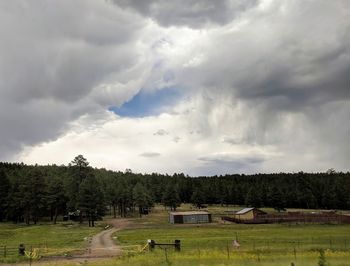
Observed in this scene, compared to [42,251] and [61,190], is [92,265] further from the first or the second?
[61,190]

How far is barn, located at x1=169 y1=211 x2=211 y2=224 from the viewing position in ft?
436

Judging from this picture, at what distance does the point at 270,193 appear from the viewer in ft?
549

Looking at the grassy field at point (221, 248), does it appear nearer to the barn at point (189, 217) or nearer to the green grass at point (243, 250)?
the green grass at point (243, 250)

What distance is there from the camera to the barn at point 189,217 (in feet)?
436

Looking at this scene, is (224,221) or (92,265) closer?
(92,265)

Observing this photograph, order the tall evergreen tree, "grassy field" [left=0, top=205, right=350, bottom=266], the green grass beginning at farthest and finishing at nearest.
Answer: the tall evergreen tree < "grassy field" [left=0, top=205, right=350, bottom=266] < the green grass

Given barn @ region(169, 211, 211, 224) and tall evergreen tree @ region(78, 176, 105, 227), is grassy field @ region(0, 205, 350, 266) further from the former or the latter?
barn @ region(169, 211, 211, 224)

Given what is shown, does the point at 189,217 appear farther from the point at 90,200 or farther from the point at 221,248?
the point at 221,248

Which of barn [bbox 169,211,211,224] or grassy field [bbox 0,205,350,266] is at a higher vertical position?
barn [bbox 169,211,211,224]

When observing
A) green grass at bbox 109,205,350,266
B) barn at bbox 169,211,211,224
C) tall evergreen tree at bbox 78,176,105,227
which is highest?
tall evergreen tree at bbox 78,176,105,227

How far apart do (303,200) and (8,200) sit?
12600cm

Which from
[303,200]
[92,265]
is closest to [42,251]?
Result: [92,265]

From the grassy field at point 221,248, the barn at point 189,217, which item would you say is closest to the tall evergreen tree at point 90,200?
the grassy field at point 221,248

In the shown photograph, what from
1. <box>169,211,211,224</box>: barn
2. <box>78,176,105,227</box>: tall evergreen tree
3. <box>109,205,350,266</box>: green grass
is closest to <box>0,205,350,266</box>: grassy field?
<box>109,205,350,266</box>: green grass
